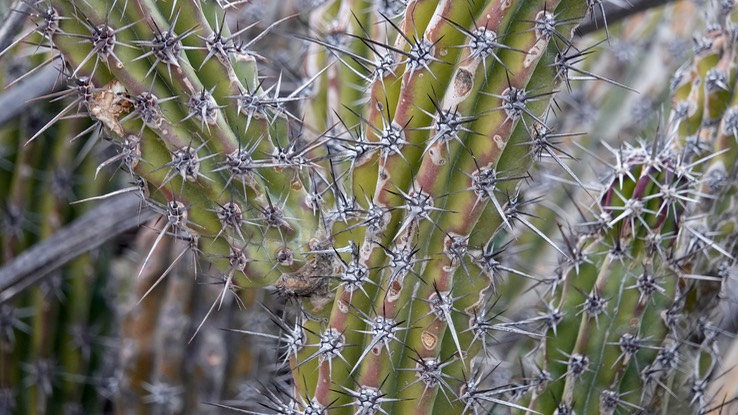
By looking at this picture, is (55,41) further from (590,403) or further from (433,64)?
(590,403)

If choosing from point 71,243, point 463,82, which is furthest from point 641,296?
point 71,243

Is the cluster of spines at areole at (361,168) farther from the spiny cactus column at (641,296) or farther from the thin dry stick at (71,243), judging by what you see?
the thin dry stick at (71,243)

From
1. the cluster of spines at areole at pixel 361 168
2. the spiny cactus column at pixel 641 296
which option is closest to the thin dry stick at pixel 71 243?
the cluster of spines at areole at pixel 361 168

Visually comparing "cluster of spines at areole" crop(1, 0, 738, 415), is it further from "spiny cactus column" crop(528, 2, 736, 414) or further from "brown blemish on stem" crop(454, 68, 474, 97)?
"spiny cactus column" crop(528, 2, 736, 414)

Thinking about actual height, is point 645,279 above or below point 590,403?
above

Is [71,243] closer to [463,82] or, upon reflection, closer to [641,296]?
[463,82]

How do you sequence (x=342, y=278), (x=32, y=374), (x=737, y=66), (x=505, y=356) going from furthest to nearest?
(x=505, y=356) → (x=32, y=374) → (x=737, y=66) → (x=342, y=278)

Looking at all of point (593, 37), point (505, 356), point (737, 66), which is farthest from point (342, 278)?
point (593, 37)

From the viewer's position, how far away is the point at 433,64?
4.42 ft

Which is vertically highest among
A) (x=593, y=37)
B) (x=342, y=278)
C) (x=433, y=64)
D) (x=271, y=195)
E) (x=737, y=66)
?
(x=593, y=37)

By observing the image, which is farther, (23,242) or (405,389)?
(23,242)

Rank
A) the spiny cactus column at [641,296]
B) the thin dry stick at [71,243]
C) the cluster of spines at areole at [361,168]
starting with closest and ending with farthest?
the cluster of spines at areole at [361,168] < the spiny cactus column at [641,296] < the thin dry stick at [71,243]

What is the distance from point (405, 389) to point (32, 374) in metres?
1.66

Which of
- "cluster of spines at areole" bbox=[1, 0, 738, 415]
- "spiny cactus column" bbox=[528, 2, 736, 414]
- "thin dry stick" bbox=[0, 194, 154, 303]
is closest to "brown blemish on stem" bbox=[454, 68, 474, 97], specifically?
"cluster of spines at areole" bbox=[1, 0, 738, 415]
